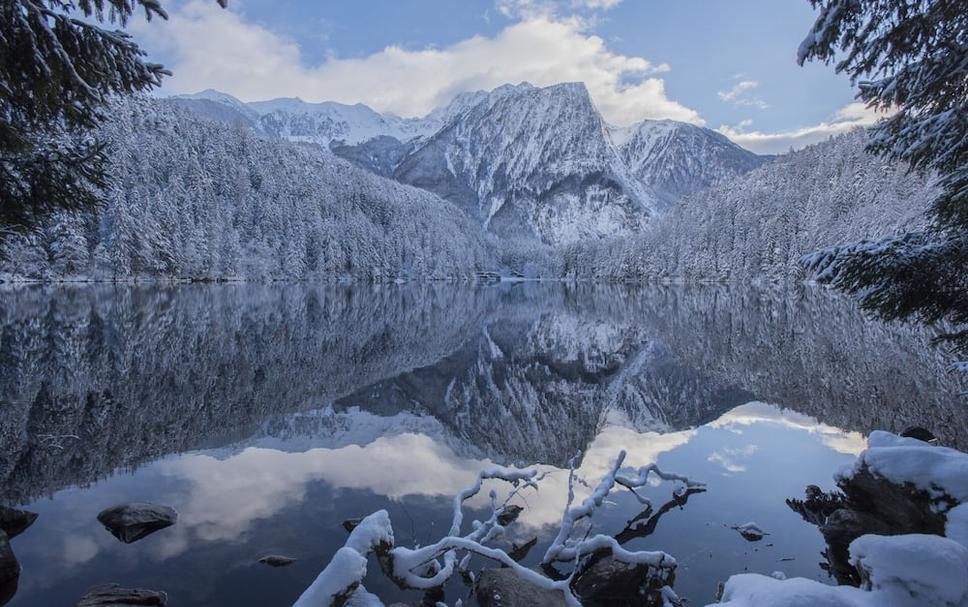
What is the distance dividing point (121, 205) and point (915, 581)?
102 m

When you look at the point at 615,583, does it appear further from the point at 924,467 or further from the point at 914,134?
the point at 914,134

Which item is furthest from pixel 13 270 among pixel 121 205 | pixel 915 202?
pixel 915 202

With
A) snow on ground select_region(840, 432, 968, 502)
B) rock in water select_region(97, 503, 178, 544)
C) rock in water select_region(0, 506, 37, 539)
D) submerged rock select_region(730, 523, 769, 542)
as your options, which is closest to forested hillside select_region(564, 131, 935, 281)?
submerged rock select_region(730, 523, 769, 542)

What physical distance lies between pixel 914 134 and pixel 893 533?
528 centimetres

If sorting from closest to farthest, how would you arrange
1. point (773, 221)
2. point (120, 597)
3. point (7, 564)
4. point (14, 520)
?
point (120, 597)
point (7, 564)
point (14, 520)
point (773, 221)

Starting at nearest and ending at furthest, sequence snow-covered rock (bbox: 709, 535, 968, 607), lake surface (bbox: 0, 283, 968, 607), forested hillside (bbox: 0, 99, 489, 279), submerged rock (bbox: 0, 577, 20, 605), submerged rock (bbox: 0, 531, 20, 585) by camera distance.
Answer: snow-covered rock (bbox: 709, 535, 968, 607)
submerged rock (bbox: 0, 577, 20, 605)
submerged rock (bbox: 0, 531, 20, 585)
lake surface (bbox: 0, 283, 968, 607)
forested hillside (bbox: 0, 99, 489, 279)

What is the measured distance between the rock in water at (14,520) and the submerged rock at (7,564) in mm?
1508

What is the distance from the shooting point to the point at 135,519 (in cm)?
848

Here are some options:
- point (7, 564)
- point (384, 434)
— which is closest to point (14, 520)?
point (7, 564)

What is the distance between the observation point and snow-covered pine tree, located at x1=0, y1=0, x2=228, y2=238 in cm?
492

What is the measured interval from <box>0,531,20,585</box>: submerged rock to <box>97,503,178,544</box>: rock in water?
1.37 m

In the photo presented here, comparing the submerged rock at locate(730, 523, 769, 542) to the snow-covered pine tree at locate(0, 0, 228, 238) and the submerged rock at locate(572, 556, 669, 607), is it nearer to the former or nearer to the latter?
the submerged rock at locate(572, 556, 669, 607)

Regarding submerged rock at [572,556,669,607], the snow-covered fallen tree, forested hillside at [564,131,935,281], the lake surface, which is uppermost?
forested hillside at [564,131,935,281]

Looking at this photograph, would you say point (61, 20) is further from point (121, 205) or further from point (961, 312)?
point (121, 205)
